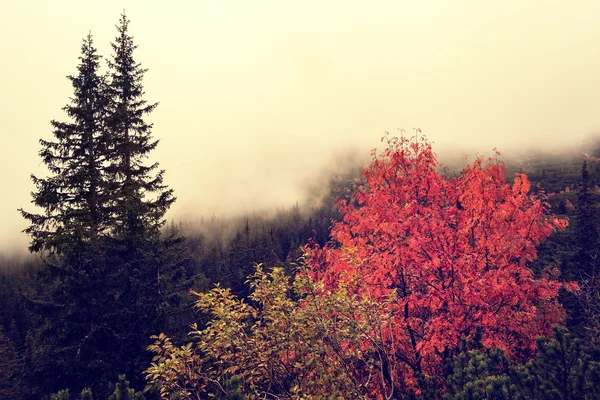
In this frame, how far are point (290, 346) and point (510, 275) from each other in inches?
267

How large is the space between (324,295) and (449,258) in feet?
13.4

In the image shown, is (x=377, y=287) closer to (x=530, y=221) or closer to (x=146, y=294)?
(x=530, y=221)

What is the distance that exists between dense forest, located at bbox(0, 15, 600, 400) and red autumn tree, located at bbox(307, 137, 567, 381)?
0.06 m

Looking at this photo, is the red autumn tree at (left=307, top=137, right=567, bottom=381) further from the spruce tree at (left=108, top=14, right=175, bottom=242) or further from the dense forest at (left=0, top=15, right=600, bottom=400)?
the spruce tree at (left=108, top=14, right=175, bottom=242)

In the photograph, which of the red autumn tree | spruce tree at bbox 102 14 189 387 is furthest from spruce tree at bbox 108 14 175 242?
the red autumn tree

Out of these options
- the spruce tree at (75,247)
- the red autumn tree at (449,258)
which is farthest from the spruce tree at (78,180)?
the red autumn tree at (449,258)

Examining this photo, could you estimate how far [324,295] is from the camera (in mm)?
8250

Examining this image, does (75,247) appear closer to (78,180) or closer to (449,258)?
(78,180)

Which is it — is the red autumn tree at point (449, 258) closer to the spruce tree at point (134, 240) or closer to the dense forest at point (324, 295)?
the dense forest at point (324, 295)

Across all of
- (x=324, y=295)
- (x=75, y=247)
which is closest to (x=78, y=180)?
(x=75, y=247)

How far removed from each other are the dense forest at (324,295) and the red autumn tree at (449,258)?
6 centimetres

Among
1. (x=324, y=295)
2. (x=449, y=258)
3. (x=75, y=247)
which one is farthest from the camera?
(x=75, y=247)

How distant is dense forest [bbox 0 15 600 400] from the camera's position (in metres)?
7.30

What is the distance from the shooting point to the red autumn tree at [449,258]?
9.68m
